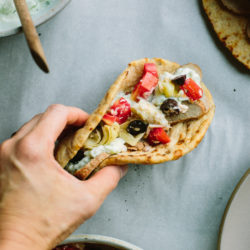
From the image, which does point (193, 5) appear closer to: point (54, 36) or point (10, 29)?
point (54, 36)

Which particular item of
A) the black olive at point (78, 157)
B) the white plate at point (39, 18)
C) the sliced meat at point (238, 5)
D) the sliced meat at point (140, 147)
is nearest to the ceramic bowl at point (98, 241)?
the black olive at point (78, 157)

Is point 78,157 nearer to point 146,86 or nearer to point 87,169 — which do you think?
point 87,169

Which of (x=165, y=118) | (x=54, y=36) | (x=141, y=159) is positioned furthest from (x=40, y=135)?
(x=54, y=36)

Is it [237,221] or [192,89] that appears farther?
[237,221]

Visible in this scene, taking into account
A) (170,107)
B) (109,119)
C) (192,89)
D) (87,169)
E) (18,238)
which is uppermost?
(192,89)

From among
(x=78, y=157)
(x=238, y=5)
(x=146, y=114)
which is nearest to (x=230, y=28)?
(x=238, y=5)

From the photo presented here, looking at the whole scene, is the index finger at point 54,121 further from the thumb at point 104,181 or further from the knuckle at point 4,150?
the thumb at point 104,181

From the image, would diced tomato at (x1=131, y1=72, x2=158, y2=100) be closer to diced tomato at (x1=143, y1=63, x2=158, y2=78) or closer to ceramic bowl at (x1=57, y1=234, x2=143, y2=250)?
diced tomato at (x1=143, y1=63, x2=158, y2=78)
